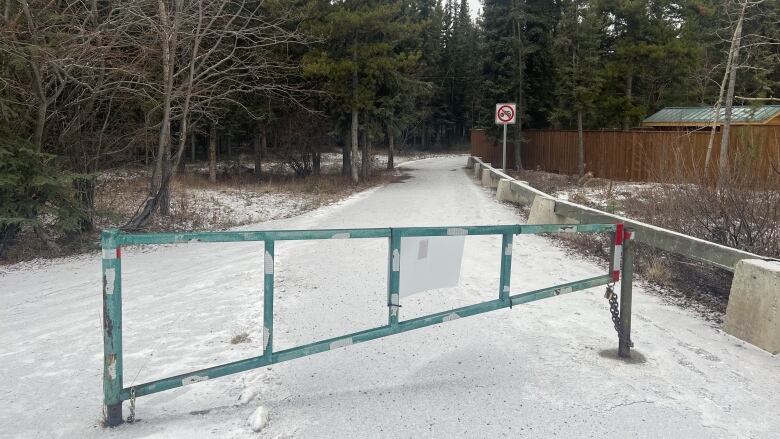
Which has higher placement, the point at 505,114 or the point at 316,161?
the point at 505,114

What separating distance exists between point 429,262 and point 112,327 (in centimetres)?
211

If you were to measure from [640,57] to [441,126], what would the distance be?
47.0 m

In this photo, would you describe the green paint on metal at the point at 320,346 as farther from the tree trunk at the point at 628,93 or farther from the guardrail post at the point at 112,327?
the tree trunk at the point at 628,93

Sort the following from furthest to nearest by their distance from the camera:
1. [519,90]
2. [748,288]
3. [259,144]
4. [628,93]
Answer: [628,93] → [519,90] → [259,144] → [748,288]

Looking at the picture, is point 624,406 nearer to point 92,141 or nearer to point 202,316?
point 202,316

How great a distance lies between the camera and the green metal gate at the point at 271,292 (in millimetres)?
3289

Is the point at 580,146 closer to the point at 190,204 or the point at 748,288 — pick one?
the point at 190,204

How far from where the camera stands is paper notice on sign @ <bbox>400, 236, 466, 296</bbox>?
160 inches

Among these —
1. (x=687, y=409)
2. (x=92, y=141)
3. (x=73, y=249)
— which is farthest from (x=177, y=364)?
(x=92, y=141)

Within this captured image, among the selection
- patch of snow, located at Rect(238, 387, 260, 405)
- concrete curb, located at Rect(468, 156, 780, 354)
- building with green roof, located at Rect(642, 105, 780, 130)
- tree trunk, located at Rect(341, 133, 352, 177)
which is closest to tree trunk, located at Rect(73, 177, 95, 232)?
patch of snow, located at Rect(238, 387, 260, 405)

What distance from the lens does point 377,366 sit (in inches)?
175

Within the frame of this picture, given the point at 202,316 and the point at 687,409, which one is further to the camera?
the point at 202,316

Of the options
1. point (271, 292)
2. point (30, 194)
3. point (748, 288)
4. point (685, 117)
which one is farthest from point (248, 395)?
point (685, 117)

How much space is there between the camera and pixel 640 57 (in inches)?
1325
